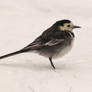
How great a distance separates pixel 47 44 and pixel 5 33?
1907mm

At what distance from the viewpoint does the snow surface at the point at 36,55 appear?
5.84 m

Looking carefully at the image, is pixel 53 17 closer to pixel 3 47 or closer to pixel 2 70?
pixel 3 47

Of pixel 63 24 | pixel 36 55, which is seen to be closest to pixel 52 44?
pixel 63 24

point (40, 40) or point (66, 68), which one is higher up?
point (40, 40)

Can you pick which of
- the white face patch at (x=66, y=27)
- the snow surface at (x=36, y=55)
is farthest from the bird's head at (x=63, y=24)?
the snow surface at (x=36, y=55)

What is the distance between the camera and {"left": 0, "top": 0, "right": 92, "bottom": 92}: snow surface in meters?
5.84

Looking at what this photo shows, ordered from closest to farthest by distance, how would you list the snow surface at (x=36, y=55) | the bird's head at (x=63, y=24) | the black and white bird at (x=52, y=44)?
the snow surface at (x=36, y=55) → the black and white bird at (x=52, y=44) → the bird's head at (x=63, y=24)

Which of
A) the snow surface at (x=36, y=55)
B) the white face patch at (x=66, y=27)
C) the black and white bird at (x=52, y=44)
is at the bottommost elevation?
the snow surface at (x=36, y=55)

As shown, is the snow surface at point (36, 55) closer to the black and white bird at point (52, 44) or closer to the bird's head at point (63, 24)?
the black and white bird at point (52, 44)

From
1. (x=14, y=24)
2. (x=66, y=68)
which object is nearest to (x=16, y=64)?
(x=66, y=68)

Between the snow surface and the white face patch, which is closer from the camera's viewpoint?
the snow surface

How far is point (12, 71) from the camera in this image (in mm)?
6121

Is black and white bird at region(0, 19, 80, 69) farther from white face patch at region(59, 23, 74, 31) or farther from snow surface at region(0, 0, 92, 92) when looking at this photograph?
snow surface at region(0, 0, 92, 92)

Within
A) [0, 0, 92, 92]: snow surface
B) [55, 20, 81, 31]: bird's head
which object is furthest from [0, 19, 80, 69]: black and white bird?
[0, 0, 92, 92]: snow surface
